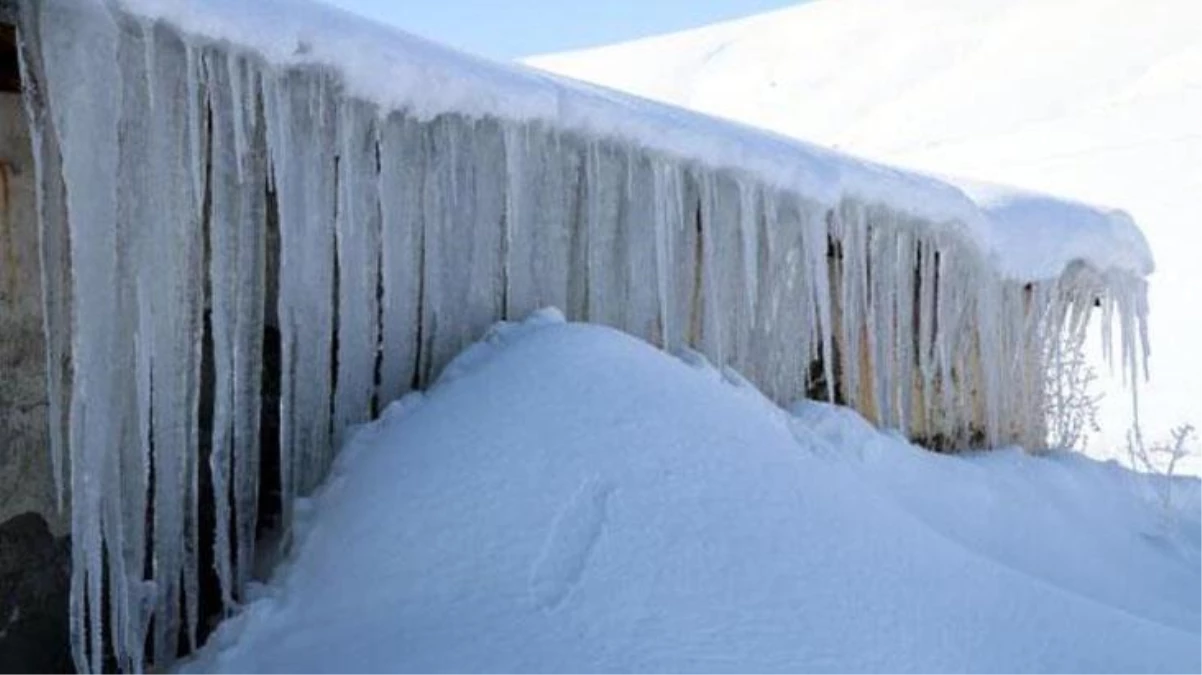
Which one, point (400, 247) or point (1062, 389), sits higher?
point (400, 247)

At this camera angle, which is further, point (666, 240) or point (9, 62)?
point (666, 240)

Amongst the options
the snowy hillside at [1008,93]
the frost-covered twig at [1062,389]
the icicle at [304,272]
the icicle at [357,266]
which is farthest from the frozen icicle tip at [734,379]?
the snowy hillside at [1008,93]

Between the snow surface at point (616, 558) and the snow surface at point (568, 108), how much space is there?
0.71 metres

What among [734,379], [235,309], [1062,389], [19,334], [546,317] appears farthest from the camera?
[1062,389]

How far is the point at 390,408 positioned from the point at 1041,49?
24495mm

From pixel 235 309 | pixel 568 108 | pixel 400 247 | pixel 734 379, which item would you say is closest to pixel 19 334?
pixel 235 309

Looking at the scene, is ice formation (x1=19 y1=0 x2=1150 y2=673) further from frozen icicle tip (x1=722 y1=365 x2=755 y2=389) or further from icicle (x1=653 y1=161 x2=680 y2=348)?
frozen icicle tip (x1=722 y1=365 x2=755 y2=389)

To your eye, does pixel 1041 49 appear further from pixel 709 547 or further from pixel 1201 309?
pixel 709 547

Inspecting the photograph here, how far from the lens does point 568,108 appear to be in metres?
4.18

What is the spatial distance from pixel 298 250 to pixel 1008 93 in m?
22.9

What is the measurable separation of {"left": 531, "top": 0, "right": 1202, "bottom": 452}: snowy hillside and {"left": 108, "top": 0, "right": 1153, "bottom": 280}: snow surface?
7.75 m

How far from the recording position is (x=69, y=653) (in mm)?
3359

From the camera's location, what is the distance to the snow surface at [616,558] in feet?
9.37

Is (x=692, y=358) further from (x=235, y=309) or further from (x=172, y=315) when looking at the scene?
(x=172, y=315)
